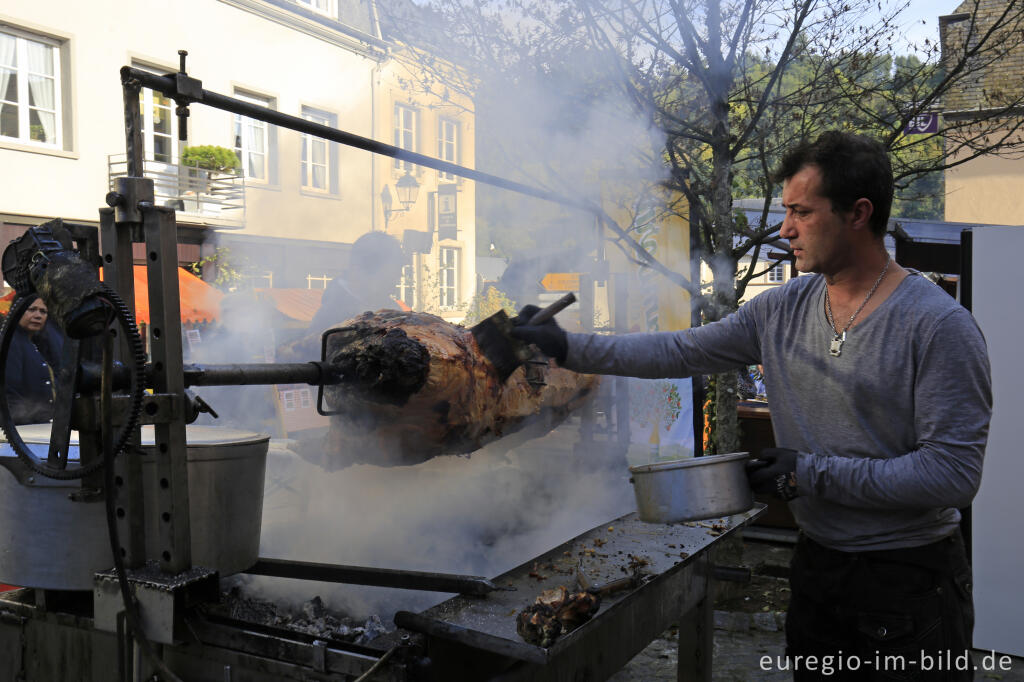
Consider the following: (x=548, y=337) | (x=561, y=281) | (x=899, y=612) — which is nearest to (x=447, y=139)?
(x=561, y=281)

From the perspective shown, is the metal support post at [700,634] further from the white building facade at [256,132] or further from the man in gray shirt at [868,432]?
the white building facade at [256,132]

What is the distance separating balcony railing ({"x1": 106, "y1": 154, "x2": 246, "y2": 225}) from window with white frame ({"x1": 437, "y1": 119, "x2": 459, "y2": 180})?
113 cm

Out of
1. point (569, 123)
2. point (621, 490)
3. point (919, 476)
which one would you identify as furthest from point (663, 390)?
point (919, 476)

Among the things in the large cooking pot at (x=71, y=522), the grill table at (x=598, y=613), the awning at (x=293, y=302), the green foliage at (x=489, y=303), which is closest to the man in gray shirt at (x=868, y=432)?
the grill table at (x=598, y=613)

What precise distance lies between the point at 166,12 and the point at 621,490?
Answer: 8293 millimetres

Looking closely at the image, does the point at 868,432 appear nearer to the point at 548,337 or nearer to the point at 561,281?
the point at 548,337

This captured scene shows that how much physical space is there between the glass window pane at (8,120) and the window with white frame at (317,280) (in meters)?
7.31

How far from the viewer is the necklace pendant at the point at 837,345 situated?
1.91m

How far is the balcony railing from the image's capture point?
142 inches

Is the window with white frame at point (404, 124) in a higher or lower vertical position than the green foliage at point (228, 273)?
higher

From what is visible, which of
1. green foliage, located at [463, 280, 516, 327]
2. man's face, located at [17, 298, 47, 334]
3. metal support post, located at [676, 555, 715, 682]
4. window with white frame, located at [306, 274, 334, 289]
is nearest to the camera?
metal support post, located at [676, 555, 715, 682]

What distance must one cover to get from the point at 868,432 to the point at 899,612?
45cm

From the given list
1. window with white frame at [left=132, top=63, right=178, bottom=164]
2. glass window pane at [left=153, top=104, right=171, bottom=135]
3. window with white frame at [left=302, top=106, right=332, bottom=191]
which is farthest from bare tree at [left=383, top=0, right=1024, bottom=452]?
glass window pane at [left=153, top=104, right=171, bottom=135]

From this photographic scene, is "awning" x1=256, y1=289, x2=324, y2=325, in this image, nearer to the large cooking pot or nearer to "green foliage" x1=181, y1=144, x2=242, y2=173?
"green foliage" x1=181, y1=144, x2=242, y2=173
